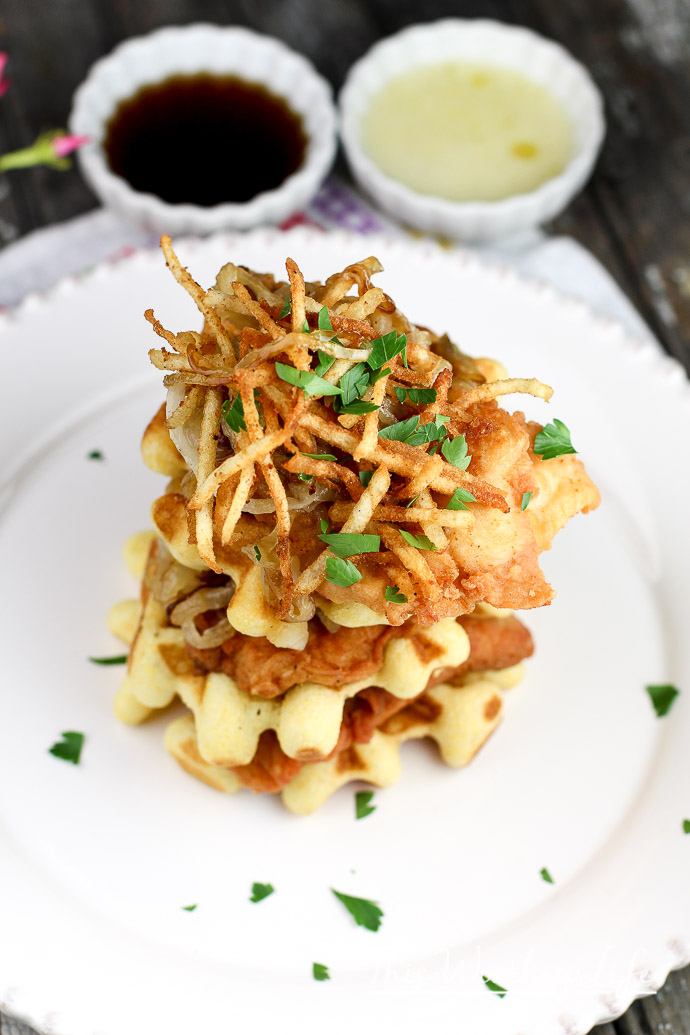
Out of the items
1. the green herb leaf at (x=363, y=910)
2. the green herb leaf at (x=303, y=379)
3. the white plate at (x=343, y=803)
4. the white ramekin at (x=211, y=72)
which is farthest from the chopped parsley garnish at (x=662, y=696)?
the white ramekin at (x=211, y=72)

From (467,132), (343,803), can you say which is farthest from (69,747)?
(467,132)

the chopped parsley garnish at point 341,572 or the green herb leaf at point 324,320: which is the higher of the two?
the green herb leaf at point 324,320

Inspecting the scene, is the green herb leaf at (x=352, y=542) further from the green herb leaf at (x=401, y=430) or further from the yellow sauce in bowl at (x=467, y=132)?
the yellow sauce in bowl at (x=467, y=132)

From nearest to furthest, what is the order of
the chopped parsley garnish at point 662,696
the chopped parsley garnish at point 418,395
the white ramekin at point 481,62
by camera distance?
the chopped parsley garnish at point 418,395, the chopped parsley garnish at point 662,696, the white ramekin at point 481,62

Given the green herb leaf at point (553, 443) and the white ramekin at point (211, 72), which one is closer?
the green herb leaf at point (553, 443)

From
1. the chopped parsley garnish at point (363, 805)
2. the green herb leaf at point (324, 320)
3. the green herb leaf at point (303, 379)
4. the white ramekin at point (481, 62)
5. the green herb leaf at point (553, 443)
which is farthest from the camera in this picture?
the white ramekin at point (481, 62)

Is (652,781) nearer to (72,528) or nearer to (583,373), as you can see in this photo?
(583,373)

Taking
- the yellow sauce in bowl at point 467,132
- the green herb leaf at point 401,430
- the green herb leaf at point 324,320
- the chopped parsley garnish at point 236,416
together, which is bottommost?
the yellow sauce in bowl at point 467,132

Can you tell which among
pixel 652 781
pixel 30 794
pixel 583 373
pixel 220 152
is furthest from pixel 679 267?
pixel 30 794
